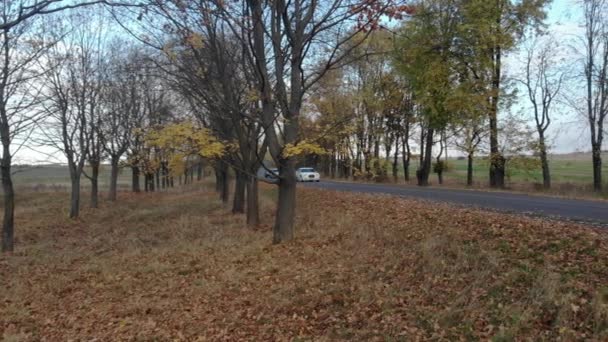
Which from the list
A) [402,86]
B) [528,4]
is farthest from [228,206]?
[528,4]

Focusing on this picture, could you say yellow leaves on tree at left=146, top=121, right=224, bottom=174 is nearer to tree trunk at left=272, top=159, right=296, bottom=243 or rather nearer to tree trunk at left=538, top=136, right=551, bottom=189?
tree trunk at left=272, top=159, right=296, bottom=243

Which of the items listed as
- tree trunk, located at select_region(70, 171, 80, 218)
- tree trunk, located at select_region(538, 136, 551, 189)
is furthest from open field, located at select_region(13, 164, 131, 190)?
tree trunk, located at select_region(538, 136, 551, 189)

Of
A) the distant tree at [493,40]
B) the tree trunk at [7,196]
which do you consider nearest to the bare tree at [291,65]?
the tree trunk at [7,196]

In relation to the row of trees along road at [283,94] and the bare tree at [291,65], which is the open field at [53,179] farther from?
the bare tree at [291,65]

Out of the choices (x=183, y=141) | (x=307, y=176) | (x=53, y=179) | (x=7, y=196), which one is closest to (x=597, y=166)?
(x=307, y=176)

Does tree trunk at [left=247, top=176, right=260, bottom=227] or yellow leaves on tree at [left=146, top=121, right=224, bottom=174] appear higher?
yellow leaves on tree at [left=146, top=121, right=224, bottom=174]

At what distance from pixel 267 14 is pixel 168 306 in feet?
24.5

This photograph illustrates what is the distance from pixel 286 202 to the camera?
1067 centimetres

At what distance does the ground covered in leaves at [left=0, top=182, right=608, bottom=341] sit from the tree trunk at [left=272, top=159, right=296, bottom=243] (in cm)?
38

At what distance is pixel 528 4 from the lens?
24.3m

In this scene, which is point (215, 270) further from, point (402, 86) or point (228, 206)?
point (402, 86)

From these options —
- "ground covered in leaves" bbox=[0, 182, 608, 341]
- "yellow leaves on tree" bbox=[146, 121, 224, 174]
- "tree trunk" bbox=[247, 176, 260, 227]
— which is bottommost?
"ground covered in leaves" bbox=[0, 182, 608, 341]

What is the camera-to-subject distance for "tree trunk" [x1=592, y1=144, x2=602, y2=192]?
22094 millimetres

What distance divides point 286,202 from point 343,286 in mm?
3769
